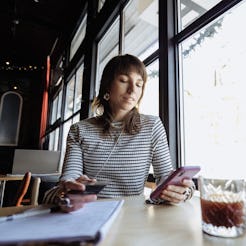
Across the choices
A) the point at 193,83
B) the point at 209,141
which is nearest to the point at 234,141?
the point at 209,141

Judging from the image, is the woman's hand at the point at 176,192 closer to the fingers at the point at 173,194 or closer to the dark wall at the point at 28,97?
the fingers at the point at 173,194

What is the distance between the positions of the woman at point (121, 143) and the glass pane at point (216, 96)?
38 centimetres

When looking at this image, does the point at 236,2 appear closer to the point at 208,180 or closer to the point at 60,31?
the point at 208,180

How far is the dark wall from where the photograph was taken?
7.16 m

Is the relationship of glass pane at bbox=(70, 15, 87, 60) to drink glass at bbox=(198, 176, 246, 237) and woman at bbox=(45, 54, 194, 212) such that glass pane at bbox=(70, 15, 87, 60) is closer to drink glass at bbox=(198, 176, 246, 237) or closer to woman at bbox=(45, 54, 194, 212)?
woman at bbox=(45, 54, 194, 212)

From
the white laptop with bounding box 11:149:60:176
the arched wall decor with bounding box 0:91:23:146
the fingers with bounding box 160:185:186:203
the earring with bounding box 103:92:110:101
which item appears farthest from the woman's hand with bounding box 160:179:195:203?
the arched wall decor with bounding box 0:91:23:146

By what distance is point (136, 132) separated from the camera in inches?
42.1

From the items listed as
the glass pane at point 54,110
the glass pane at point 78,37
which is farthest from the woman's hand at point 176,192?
the glass pane at point 54,110

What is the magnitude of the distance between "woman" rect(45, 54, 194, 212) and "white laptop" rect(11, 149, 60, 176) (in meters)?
2.43

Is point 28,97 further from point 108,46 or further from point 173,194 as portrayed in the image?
point 173,194

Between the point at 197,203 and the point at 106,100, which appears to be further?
the point at 106,100

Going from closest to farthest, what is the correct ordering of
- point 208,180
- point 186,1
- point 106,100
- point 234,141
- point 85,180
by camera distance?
point 208,180, point 85,180, point 234,141, point 106,100, point 186,1

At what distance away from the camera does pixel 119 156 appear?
102cm

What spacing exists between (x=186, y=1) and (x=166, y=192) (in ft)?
4.97
